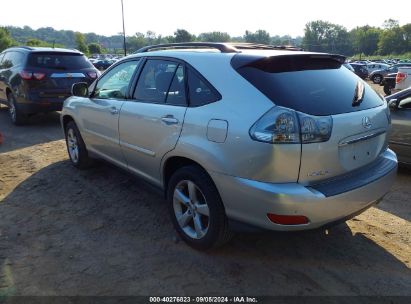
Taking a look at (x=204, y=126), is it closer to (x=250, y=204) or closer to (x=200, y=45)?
(x=250, y=204)

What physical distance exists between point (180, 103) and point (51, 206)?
2112mm

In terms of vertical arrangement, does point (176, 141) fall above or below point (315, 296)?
above

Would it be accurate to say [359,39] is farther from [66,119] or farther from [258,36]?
[66,119]

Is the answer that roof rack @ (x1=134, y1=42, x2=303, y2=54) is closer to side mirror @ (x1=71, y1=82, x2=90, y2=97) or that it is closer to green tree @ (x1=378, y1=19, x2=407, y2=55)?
side mirror @ (x1=71, y1=82, x2=90, y2=97)

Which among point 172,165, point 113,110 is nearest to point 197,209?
point 172,165

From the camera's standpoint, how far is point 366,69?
35875mm

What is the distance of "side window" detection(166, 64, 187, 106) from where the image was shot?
11.0ft

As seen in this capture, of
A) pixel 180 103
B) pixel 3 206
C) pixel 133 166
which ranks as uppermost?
pixel 180 103

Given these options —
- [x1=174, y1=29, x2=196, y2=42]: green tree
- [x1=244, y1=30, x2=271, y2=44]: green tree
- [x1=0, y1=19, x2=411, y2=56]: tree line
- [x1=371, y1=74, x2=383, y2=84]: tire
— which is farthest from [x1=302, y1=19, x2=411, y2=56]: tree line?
[x1=371, y1=74, x2=383, y2=84]: tire

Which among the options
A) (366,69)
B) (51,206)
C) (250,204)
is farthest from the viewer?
(366,69)

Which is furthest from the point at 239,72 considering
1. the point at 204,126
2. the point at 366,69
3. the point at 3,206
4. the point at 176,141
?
the point at 366,69

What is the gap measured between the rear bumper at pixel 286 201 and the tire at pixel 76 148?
9.77 feet

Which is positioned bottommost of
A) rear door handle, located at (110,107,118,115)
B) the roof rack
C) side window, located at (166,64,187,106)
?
rear door handle, located at (110,107,118,115)

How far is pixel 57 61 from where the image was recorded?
8.64 meters
